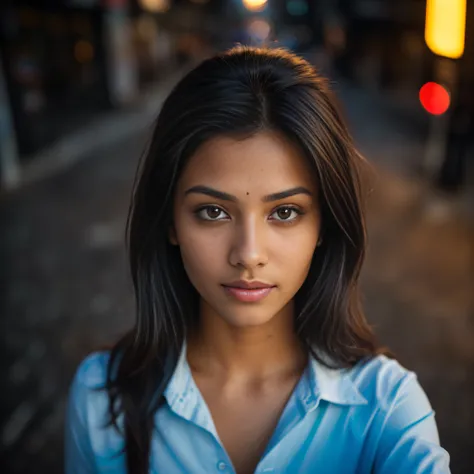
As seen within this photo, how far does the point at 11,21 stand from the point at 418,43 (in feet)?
47.3

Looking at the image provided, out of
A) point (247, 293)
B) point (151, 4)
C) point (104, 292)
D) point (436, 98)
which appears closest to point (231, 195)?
point (247, 293)

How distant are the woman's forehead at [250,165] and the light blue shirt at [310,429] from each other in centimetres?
46

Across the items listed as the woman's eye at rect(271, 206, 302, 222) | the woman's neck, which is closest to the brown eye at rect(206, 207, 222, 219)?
the woman's eye at rect(271, 206, 302, 222)

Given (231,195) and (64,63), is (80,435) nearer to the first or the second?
(231,195)

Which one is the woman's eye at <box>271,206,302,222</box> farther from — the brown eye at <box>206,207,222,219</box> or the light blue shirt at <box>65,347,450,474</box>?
the light blue shirt at <box>65,347,450,474</box>

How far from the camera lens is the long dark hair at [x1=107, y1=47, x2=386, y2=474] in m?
1.19

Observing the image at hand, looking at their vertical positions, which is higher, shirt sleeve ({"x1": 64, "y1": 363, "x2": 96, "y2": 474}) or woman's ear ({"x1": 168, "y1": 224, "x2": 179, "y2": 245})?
woman's ear ({"x1": 168, "y1": 224, "x2": 179, "y2": 245})

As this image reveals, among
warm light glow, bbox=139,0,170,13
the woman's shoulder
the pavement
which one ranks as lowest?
the pavement

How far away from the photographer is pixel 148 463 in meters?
1.29

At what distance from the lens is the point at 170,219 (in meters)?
1.33

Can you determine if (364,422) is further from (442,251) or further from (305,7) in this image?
(305,7)

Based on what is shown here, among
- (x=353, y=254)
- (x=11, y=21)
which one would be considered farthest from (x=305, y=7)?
(x=353, y=254)

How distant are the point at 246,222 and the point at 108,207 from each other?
6776 mm

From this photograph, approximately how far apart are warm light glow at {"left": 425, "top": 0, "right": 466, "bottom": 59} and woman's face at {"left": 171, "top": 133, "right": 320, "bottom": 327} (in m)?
3.87
